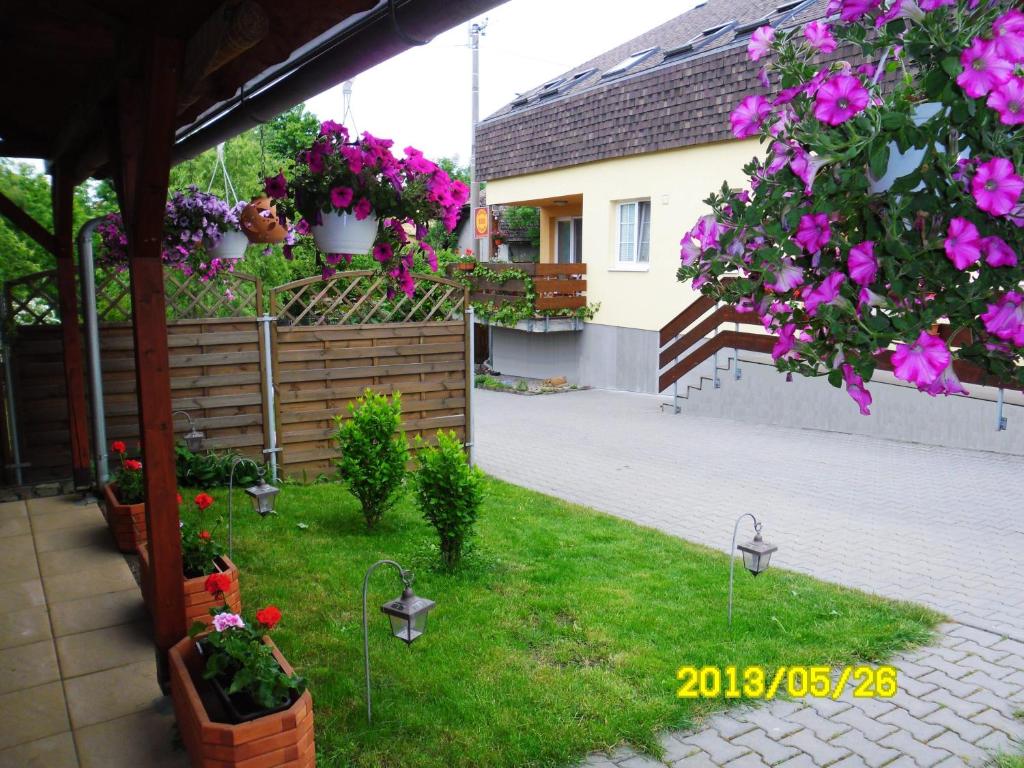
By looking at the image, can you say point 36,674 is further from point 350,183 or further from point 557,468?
point 557,468

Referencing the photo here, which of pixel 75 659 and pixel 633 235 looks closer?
pixel 75 659

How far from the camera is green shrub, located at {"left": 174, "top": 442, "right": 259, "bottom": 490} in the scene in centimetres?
758

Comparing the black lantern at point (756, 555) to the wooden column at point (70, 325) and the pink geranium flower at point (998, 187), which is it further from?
the wooden column at point (70, 325)

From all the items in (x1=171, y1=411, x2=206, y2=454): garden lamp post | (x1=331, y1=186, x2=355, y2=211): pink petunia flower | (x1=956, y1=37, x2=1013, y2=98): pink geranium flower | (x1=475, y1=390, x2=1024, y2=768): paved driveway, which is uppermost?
(x1=331, y1=186, x2=355, y2=211): pink petunia flower

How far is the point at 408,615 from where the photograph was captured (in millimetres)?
3574

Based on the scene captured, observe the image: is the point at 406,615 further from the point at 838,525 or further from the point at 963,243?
the point at 838,525

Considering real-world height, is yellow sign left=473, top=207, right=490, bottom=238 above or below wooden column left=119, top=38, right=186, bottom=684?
above

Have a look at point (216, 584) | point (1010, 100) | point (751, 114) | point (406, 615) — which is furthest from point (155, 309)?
point (1010, 100)

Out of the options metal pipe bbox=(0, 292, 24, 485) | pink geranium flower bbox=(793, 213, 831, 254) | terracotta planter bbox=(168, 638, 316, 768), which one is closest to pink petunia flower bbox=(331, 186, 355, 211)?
terracotta planter bbox=(168, 638, 316, 768)

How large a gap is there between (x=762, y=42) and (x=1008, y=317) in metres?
0.73

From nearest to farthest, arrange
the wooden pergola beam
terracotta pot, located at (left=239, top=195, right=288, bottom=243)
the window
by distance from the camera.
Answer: terracotta pot, located at (left=239, top=195, right=288, bottom=243), the wooden pergola beam, the window

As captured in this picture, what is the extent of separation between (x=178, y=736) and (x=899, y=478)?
8138mm

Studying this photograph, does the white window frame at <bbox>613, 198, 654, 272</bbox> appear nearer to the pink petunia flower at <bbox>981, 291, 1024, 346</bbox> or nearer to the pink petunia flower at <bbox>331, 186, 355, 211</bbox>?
the pink petunia flower at <bbox>331, 186, 355, 211</bbox>

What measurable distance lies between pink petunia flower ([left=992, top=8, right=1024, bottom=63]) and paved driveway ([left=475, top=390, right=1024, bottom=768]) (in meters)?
3.19
